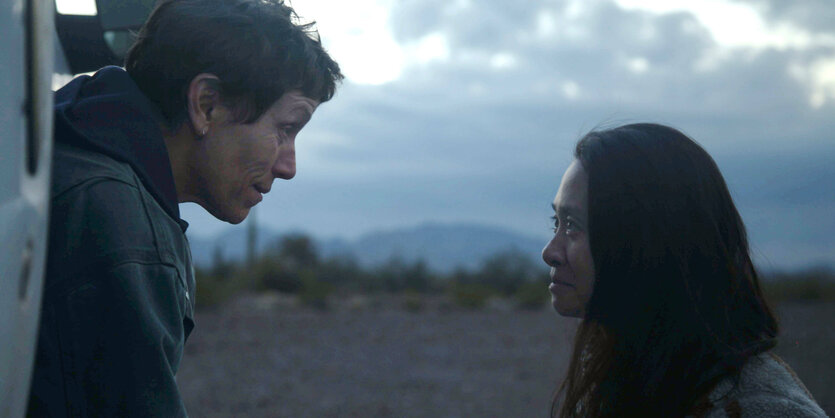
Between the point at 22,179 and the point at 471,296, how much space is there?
808 inches

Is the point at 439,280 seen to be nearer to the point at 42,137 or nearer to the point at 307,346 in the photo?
the point at 307,346

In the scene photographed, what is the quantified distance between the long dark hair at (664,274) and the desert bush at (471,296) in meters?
19.1

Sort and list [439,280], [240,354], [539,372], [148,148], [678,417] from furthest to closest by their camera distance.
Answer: [439,280]
[240,354]
[539,372]
[678,417]
[148,148]

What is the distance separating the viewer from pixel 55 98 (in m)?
1.73

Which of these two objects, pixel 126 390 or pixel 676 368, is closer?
pixel 126 390

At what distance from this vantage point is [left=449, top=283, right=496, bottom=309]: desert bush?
2117 centimetres

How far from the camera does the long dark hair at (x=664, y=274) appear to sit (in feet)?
6.63

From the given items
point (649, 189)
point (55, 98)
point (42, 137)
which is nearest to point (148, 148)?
point (55, 98)

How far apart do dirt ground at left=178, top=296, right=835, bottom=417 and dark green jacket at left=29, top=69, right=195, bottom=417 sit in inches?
277

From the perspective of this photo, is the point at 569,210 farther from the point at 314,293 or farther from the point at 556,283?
the point at 314,293

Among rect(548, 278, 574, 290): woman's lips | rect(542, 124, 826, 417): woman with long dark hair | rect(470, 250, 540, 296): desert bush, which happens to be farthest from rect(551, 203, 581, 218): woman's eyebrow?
rect(470, 250, 540, 296): desert bush

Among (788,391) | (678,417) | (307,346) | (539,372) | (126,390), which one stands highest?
(126,390)

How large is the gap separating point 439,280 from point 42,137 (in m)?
24.4

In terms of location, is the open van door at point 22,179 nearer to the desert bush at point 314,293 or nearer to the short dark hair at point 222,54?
the short dark hair at point 222,54
